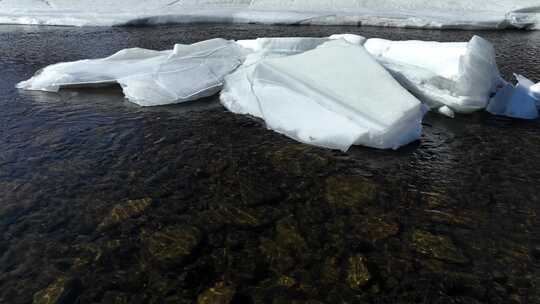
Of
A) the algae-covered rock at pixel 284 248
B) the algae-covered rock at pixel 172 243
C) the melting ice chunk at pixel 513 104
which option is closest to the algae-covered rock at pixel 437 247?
the algae-covered rock at pixel 284 248

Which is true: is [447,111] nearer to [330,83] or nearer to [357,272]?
[330,83]

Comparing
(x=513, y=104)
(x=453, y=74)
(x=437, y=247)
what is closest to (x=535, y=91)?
(x=513, y=104)

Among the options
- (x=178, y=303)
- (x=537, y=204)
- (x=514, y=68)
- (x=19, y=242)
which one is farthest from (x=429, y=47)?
(x=19, y=242)

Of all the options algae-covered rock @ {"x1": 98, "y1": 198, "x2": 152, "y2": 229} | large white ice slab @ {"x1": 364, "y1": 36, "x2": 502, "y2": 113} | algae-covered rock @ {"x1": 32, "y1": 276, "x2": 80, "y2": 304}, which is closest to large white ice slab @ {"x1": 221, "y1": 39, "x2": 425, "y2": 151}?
large white ice slab @ {"x1": 364, "y1": 36, "x2": 502, "y2": 113}

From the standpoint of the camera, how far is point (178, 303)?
281 cm

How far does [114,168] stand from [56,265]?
4.70ft

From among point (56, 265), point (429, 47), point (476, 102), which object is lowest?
point (56, 265)

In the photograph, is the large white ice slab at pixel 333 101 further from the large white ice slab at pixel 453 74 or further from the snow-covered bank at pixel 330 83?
the large white ice slab at pixel 453 74

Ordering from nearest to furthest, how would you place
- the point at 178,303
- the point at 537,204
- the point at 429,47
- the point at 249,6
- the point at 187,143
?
the point at 178,303, the point at 537,204, the point at 187,143, the point at 429,47, the point at 249,6

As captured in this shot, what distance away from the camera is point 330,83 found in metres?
5.23

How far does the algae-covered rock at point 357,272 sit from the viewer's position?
117 inches

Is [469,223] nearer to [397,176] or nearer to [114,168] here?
[397,176]

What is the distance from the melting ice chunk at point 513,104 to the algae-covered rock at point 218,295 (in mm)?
4431

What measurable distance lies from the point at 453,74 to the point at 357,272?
137 inches
